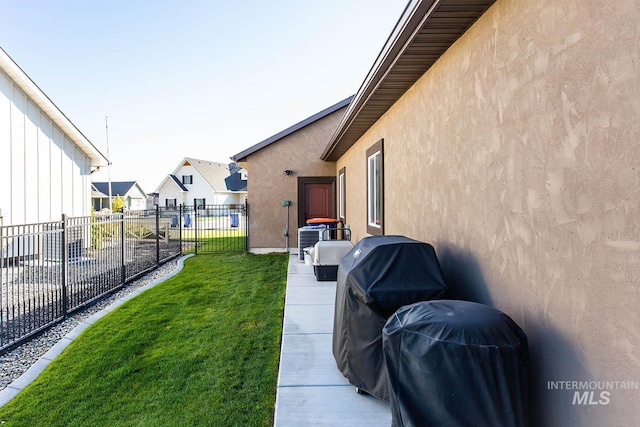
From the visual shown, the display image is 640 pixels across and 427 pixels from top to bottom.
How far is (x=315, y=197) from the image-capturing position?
12.6 meters

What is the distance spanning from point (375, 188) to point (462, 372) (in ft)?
17.8

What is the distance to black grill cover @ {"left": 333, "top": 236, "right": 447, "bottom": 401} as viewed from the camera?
8.89ft

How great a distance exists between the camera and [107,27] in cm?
1305

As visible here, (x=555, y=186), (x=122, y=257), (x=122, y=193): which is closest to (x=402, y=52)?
(x=555, y=186)

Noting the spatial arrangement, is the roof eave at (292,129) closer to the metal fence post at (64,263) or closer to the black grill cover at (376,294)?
the metal fence post at (64,263)

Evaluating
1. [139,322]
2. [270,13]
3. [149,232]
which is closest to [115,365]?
[139,322]

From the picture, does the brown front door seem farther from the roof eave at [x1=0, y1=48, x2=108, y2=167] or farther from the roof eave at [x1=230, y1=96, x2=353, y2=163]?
the roof eave at [x1=0, y1=48, x2=108, y2=167]

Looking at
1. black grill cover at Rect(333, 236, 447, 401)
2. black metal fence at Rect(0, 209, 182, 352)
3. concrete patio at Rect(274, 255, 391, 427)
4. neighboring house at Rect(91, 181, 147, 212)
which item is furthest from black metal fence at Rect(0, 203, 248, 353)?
neighboring house at Rect(91, 181, 147, 212)

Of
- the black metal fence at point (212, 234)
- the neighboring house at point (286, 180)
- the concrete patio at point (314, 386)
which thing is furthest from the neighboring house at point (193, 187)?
the concrete patio at point (314, 386)

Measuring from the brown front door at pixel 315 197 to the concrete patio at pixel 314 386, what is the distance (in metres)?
7.43

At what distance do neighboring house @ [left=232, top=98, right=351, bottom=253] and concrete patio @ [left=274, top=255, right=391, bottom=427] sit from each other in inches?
291

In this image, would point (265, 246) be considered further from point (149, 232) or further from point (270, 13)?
point (270, 13)

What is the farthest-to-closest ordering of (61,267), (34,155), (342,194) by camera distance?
(34,155) → (342,194) → (61,267)

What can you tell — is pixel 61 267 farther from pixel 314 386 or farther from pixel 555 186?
pixel 555 186
